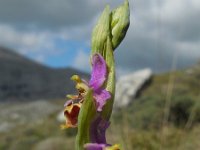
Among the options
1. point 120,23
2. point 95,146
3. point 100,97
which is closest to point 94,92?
point 100,97

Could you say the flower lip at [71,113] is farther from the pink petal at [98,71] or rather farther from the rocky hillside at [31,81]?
the rocky hillside at [31,81]

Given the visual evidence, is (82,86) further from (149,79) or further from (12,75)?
(12,75)

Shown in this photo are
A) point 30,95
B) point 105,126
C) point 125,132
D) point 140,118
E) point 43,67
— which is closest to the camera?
point 105,126

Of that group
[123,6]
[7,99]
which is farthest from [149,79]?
[7,99]

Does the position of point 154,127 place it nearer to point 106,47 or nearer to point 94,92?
point 106,47

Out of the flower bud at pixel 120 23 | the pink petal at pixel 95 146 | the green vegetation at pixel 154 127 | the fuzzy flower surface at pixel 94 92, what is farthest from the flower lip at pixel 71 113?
the green vegetation at pixel 154 127

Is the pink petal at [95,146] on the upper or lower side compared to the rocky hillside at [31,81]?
lower

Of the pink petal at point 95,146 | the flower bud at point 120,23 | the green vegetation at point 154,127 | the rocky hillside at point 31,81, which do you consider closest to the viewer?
the pink petal at point 95,146
